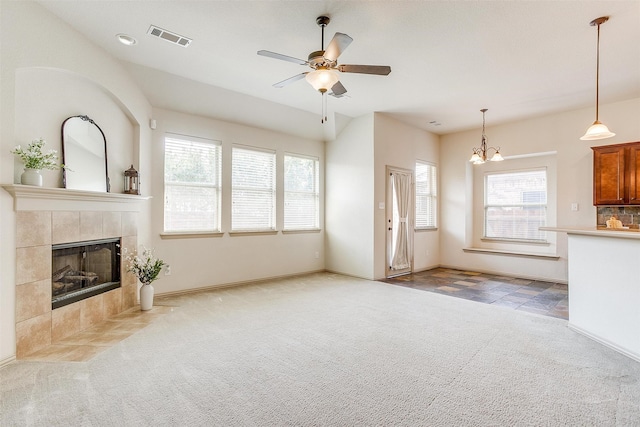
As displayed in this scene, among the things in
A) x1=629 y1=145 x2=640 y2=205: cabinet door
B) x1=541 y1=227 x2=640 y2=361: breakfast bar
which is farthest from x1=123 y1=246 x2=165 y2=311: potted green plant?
x1=629 y1=145 x2=640 y2=205: cabinet door

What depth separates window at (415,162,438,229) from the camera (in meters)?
6.96

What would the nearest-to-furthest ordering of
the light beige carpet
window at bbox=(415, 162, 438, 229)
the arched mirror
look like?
the light beige carpet → the arched mirror → window at bbox=(415, 162, 438, 229)

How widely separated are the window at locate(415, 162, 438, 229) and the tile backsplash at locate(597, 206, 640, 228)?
9.59 ft

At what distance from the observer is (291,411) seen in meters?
2.00

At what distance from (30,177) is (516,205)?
7706mm

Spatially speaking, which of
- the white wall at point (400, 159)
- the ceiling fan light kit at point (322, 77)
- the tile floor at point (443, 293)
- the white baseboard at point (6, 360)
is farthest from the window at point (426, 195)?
the white baseboard at point (6, 360)

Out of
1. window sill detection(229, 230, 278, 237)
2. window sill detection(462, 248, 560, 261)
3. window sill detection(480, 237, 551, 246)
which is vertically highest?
window sill detection(229, 230, 278, 237)

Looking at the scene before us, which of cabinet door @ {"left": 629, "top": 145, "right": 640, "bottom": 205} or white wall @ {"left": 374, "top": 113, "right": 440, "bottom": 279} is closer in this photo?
cabinet door @ {"left": 629, "top": 145, "right": 640, "bottom": 205}

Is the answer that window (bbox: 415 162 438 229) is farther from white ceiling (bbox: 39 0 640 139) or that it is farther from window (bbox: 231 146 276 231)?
window (bbox: 231 146 276 231)

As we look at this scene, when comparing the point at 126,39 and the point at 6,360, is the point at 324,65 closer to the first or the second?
the point at 126,39

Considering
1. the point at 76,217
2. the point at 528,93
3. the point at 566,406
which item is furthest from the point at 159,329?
the point at 528,93

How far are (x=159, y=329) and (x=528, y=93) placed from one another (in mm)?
5982

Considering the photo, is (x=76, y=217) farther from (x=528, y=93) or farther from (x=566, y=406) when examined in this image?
(x=528, y=93)

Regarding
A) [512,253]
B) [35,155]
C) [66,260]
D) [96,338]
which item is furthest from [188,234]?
[512,253]
